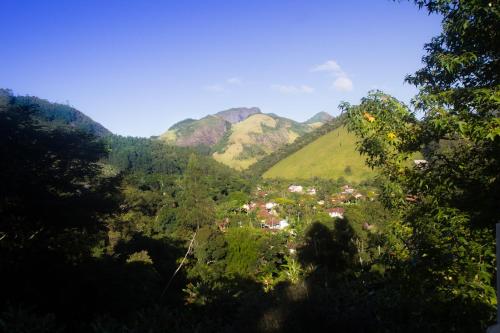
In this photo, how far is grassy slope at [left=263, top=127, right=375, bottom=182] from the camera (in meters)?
133

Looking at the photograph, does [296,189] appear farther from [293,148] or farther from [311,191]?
[293,148]

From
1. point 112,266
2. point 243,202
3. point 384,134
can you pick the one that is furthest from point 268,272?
point 243,202

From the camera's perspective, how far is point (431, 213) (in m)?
4.74

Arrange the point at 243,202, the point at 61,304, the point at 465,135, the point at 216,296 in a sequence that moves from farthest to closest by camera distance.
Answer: the point at 243,202 → the point at 61,304 → the point at 216,296 → the point at 465,135

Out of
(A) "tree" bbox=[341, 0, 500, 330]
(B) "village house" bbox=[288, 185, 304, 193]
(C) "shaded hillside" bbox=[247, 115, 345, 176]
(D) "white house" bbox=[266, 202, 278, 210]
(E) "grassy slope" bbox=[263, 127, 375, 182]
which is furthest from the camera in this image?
(C) "shaded hillside" bbox=[247, 115, 345, 176]

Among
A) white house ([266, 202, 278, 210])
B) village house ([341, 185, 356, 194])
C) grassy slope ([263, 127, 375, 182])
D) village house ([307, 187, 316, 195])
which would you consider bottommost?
white house ([266, 202, 278, 210])

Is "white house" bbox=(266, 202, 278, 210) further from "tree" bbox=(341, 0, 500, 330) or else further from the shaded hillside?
"tree" bbox=(341, 0, 500, 330)

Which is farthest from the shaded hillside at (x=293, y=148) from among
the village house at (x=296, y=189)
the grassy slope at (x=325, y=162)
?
the village house at (x=296, y=189)

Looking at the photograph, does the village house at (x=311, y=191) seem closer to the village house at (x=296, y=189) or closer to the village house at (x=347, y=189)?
the village house at (x=296, y=189)

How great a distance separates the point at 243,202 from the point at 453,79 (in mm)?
87676

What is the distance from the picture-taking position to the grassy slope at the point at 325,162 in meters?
133

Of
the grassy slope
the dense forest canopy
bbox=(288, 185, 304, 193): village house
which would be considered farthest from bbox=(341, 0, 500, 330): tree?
the grassy slope

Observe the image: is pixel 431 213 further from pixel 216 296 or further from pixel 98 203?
pixel 98 203

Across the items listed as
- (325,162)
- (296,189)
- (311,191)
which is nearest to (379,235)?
(311,191)
